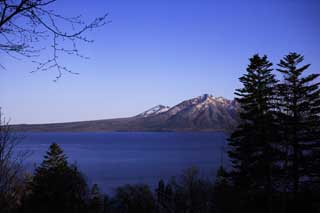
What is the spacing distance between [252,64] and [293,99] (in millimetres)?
3531

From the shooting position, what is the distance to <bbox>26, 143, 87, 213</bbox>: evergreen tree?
19.5m

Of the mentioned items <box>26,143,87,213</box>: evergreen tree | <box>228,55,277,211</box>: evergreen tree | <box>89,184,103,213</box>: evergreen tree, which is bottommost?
<box>89,184,103,213</box>: evergreen tree

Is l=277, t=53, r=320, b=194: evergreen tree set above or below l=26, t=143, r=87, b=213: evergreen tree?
above

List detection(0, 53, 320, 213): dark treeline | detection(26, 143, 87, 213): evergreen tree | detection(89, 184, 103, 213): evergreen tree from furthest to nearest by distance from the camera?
detection(26, 143, 87, 213): evergreen tree → detection(89, 184, 103, 213): evergreen tree → detection(0, 53, 320, 213): dark treeline

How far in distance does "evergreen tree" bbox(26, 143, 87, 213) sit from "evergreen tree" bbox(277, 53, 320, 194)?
42.7 ft

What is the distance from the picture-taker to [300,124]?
1909 cm

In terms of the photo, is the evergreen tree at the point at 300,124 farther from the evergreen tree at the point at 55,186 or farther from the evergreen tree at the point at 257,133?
the evergreen tree at the point at 55,186

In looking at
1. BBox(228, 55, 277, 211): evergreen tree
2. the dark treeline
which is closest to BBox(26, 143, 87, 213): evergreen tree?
the dark treeline

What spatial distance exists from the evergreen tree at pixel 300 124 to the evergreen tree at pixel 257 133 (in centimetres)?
97

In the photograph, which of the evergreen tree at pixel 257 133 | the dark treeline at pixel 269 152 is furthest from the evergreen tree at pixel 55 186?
the evergreen tree at pixel 257 133

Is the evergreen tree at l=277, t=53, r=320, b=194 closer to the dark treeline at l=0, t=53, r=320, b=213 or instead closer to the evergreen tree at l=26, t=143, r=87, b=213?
the dark treeline at l=0, t=53, r=320, b=213

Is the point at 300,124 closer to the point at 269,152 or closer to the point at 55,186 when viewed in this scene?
the point at 269,152

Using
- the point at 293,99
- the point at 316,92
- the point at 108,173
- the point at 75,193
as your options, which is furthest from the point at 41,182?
the point at 108,173

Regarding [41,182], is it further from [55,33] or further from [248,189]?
[55,33]
